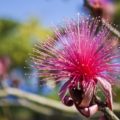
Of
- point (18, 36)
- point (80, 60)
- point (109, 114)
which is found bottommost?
point (109, 114)

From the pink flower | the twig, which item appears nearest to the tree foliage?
the pink flower

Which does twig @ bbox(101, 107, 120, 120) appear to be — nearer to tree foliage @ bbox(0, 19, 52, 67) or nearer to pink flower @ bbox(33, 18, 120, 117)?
pink flower @ bbox(33, 18, 120, 117)

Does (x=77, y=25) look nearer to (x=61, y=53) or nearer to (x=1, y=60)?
(x=61, y=53)

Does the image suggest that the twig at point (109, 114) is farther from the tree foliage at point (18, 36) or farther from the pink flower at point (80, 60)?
the tree foliage at point (18, 36)

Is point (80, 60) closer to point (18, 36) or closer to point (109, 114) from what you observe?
point (109, 114)

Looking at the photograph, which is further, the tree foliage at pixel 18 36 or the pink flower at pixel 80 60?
the tree foliage at pixel 18 36

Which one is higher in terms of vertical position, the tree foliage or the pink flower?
the tree foliage

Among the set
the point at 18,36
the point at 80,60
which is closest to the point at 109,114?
the point at 80,60

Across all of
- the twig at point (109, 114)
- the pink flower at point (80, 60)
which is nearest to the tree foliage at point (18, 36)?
the pink flower at point (80, 60)

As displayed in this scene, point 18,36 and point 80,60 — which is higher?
point 18,36
